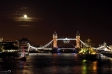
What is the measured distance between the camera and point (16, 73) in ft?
109

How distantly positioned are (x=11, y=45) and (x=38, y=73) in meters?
80.8

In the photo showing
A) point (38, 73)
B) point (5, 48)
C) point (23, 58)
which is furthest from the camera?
point (5, 48)

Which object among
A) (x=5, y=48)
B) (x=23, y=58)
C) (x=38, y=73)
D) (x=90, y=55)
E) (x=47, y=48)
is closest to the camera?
(x=38, y=73)

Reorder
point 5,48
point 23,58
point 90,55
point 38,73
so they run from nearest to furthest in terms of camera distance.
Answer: point 38,73
point 23,58
point 90,55
point 5,48

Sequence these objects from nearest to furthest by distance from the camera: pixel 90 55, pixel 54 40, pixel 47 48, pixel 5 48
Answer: pixel 90 55 < pixel 5 48 < pixel 47 48 < pixel 54 40

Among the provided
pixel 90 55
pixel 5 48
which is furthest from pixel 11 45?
pixel 90 55

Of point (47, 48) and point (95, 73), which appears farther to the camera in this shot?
point (47, 48)

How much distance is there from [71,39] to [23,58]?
3247 inches

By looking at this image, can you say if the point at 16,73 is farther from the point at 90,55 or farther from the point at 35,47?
the point at 35,47

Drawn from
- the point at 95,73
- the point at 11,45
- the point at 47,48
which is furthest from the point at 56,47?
the point at 95,73

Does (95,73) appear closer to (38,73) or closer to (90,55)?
(38,73)

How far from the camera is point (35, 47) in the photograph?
136750 millimetres

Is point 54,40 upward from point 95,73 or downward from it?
upward

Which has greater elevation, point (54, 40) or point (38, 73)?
point (54, 40)
